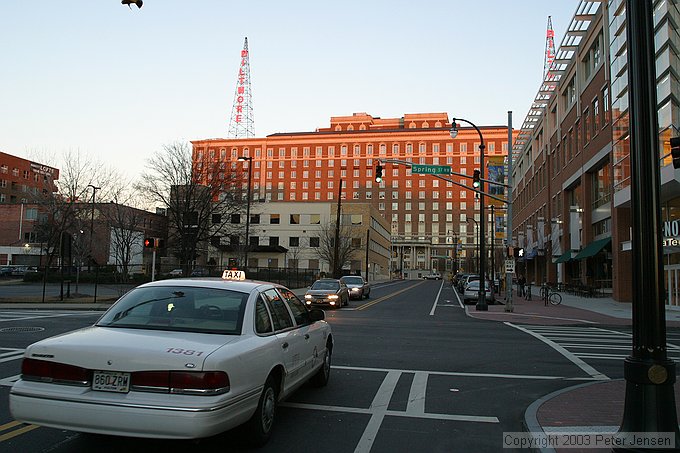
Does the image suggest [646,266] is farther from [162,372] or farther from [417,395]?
[162,372]

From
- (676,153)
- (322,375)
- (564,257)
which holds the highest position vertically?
(676,153)

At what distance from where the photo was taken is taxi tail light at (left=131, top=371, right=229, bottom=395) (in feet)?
14.6

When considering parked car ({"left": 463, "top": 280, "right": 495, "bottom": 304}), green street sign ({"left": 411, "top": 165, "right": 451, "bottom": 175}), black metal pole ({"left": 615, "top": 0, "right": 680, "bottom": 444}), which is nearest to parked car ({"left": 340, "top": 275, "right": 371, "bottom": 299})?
parked car ({"left": 463, "top": 280, "right": 495, "bottom": 304})

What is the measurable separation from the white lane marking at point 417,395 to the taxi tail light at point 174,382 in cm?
333

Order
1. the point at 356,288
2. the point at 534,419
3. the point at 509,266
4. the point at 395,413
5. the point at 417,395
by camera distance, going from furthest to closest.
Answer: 1. the point at 356,288
2. the point at 509,266
3. the point at 417,395
4. the point at 395,413
5. the point at 534,419

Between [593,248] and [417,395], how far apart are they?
34149 millimetres

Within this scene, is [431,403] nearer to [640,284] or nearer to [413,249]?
[640,284]

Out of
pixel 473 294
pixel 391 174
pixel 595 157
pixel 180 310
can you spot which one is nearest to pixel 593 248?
pixel 595 157

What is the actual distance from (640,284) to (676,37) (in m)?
26.2

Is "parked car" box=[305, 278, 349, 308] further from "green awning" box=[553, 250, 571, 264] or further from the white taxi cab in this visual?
"green awning" box=[553, 250, 571, 264]

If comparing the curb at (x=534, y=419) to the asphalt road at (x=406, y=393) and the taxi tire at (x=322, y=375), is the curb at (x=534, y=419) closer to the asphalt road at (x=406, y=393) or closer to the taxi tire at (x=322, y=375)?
the asphalt road at (x=406, y=393)

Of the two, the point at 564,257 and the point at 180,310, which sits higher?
the point at 564,257

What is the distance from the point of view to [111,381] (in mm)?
4527

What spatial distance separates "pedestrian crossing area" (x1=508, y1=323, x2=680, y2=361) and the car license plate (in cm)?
1008
